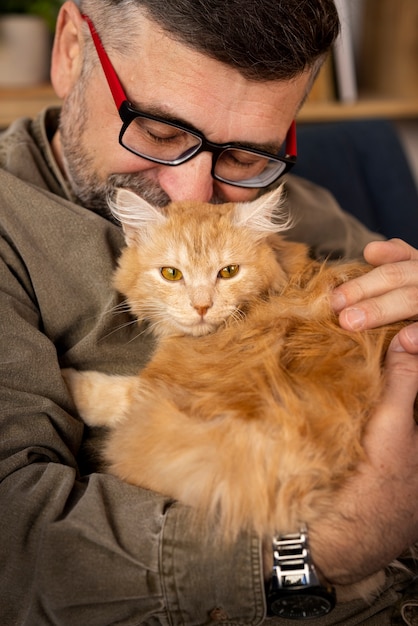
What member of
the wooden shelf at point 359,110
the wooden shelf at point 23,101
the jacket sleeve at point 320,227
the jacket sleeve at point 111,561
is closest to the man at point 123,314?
the jacket sleeve at point 111,561

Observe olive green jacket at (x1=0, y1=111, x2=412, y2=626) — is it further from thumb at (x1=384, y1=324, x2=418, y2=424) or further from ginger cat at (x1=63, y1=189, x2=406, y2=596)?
thumb at (x1=384, y1=324, x2=418, y2=424)

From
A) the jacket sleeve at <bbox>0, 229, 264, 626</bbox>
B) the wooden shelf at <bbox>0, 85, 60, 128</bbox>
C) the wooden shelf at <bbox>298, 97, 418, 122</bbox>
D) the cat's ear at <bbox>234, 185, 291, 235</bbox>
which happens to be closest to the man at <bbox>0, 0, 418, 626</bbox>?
the jacket sleeve at <bbox>0, 229, 264, 626</bbox>

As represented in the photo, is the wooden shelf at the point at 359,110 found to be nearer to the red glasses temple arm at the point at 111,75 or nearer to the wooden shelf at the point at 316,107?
the wooden shelf at the point at 316,107

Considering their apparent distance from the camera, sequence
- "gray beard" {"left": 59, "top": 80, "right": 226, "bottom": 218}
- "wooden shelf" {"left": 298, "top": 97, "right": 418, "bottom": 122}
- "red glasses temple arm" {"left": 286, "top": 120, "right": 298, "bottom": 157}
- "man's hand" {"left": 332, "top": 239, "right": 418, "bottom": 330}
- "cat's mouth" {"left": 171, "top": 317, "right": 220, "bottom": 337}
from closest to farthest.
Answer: "man's hand" {"left": 332, "top": 239, "right": 418, "bottom": 330}
"cat's mouth" {"left": 171, "top": 317, "right": 220, "bottom": 337}
"gray beard" {"left": 59, "top": 80, "right": 226, "bottom": 218}
"red glasses temple arm" {"left": 286, "top": 120, "right": 298, "bottom": 157}
"wooden shelf" {"left": 298, "top": 97, "right": 418, "bottom": 122}

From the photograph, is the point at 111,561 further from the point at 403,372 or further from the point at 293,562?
the point at 403,372

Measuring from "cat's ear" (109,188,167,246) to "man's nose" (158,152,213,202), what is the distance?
0.08m

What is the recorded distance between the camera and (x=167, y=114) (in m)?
1.42

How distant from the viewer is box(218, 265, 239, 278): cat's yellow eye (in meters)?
1.47

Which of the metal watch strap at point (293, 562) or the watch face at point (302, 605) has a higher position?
the metal watch strap at point (293, 562)

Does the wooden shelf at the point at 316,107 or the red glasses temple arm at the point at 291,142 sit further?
the wooden shelf at the point at 316,107

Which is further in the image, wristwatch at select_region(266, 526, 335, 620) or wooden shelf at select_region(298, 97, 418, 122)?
wooden shelf at select_region(298, 97, 418, 122)

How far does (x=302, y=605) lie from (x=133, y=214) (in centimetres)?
87

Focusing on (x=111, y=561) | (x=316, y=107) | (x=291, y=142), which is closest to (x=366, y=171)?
(x=316, y=107)

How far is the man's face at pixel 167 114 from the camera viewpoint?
1.41 m
